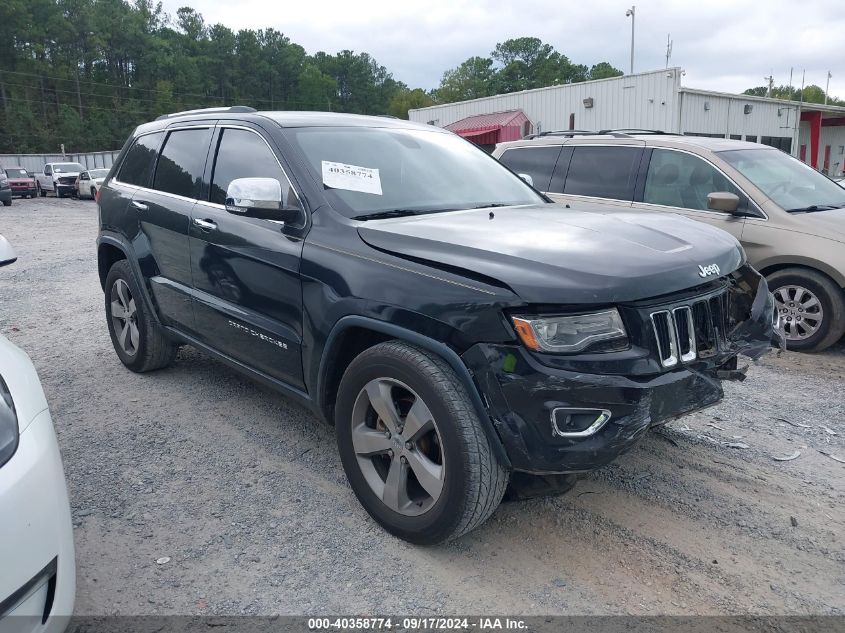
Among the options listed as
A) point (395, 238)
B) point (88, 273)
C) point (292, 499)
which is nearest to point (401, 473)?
point (292, 499)

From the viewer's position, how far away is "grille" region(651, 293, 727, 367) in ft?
8.63

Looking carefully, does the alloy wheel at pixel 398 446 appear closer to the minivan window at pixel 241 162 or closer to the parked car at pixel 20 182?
the minivan window at pixel 241 162

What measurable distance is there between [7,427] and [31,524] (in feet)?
1.04

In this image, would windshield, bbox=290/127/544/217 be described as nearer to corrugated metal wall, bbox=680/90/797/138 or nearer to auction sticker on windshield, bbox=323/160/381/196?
auction sticker on windshield, bbox=323/160/381/196

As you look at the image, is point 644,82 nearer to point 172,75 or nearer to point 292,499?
point 292,499

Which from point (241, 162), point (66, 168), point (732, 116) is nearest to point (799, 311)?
point (241, 162)

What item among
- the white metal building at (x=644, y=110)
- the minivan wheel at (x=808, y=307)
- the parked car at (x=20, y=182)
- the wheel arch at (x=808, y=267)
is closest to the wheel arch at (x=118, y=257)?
the minivan wheel at (x=808, y=307)

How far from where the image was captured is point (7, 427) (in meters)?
2.08

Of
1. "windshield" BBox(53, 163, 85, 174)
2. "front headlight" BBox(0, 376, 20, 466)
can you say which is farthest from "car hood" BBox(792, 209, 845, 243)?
"windshield" BBox(53, 163, 85, 174)

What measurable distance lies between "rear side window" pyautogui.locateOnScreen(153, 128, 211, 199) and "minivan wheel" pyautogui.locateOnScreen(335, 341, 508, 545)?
6.46 feet

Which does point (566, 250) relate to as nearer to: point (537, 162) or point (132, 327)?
point (132, 327)

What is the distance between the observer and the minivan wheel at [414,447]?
261cm

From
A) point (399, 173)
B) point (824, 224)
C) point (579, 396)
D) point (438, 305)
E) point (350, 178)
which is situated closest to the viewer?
point (579, 396)

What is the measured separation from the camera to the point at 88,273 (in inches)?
405
